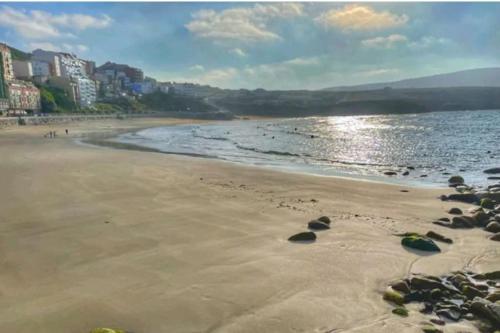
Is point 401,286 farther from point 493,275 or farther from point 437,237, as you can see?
point 437,237

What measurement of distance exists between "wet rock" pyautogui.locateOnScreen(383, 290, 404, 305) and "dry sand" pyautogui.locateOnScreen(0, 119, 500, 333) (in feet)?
0.88

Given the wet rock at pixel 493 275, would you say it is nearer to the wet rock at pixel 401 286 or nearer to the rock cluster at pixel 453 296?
the rock cluster at pixel 453 296

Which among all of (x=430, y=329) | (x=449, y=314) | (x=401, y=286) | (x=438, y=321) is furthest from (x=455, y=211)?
(x=430, y=329)

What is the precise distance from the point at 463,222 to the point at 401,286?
5655 millimetres

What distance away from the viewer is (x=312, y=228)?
10.2m

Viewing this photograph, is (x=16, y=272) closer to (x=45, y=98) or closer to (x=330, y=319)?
(x=330, y=319)

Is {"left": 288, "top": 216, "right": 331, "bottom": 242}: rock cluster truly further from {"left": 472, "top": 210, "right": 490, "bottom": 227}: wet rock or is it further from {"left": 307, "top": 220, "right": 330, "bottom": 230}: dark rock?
{"left": 472, "top": 210, "right": 490, "bottom": 227}: wet rock

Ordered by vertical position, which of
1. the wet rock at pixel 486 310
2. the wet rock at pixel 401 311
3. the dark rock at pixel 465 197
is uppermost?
the wet rock at pixel 486 310

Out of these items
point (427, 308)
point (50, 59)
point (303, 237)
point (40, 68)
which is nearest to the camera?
point (427, 308)

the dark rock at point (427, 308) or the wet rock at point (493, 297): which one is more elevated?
the wet rock at point (493, 297)

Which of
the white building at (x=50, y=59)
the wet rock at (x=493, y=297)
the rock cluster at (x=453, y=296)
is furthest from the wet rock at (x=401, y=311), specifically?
the white building at (x=50, y=59)

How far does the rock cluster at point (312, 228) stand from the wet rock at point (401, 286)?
2791mm

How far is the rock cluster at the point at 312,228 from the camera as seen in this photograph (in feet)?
30.5

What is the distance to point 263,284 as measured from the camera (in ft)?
22.3
